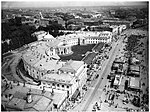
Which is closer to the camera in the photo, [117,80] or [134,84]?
[134,84]

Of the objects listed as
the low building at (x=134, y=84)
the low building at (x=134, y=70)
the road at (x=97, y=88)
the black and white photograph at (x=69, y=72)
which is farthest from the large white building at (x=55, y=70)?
the low building at (x=134, y=70)

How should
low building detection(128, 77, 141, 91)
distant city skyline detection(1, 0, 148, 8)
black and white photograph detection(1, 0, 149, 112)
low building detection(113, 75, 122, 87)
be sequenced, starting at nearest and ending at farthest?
distant city skyline detection(1, 0, 148, 8) < black and white photograph detection(1, 0, 149, 112) < low building detection(128, 77, 141, 91) < low building detection(113, 75, 122, 87)

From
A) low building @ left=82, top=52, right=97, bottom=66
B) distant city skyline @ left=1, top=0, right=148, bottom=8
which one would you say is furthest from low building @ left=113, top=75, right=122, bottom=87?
distant city skyline @ left=1, top=0, right=148, bottom=8

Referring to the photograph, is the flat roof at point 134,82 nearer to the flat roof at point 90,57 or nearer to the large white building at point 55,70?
the large white building at point 55,70

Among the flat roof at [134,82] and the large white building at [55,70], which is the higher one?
the large white building at [55,70]

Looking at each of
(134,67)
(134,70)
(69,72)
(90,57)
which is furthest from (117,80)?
(69,72)

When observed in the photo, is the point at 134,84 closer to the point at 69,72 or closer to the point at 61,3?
the point at 69,72

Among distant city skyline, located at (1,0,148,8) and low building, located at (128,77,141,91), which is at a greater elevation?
distant city skyline, located at (1,0,148,8)

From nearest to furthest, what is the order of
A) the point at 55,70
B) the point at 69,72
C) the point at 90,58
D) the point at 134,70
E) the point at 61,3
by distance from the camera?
1. the point at 61,3
2. the point at 69,72
3. the point at 55,70
4. the point at 134,70
5. the point at 90,58

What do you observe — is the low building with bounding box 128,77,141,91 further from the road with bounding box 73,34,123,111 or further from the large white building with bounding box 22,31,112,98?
the large white building with bounding box 22,31,112,98

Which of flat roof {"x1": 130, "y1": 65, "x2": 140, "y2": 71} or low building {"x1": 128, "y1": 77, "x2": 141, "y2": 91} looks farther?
flat roof {"x1": 130, "y1": 65, "x2": 140, "y2": 71}


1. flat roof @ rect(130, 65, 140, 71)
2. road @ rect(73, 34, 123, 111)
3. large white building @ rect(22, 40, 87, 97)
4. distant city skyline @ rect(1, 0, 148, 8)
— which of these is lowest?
road @ rect(73, 34, 123, 111)
